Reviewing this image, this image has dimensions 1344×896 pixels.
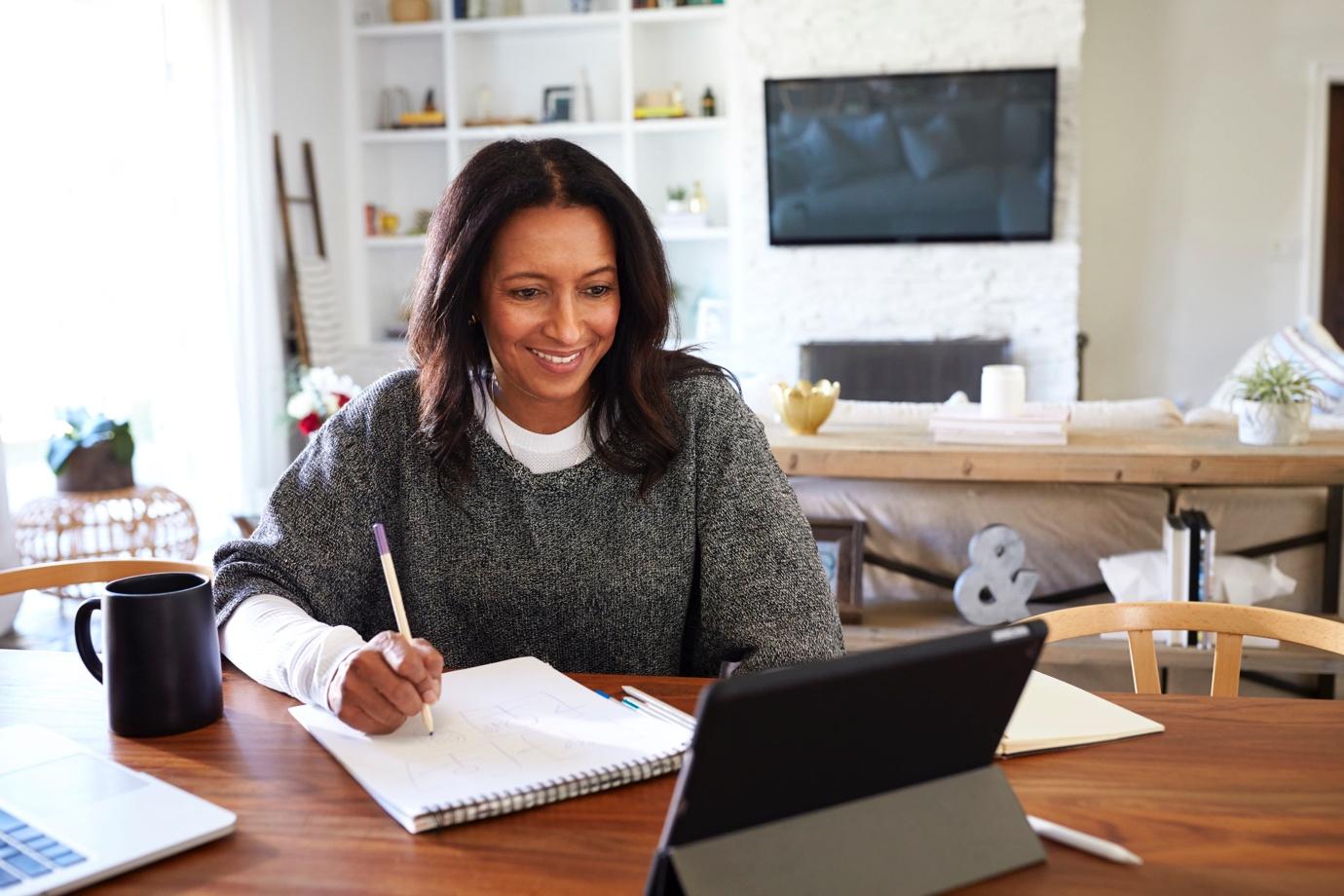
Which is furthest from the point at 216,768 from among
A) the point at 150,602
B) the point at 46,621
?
the point at 46,621

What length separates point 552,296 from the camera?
126cm

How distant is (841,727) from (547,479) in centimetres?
71

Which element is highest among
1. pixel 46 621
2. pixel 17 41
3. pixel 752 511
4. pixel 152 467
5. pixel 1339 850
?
pixel 17 41

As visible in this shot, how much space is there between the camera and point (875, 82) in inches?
212

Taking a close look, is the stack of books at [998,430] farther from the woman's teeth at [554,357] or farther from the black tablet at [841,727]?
the black tablet at [841,727]

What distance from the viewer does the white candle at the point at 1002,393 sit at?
2.74 meters

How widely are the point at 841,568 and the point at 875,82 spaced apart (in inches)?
133

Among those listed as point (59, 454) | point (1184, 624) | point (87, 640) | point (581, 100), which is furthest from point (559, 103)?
point (87, 640)

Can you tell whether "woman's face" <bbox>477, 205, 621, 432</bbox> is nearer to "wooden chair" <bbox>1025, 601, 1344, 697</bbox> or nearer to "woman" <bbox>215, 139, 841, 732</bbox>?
"woman" <bbox>215, 139, 841, 732</bbox>

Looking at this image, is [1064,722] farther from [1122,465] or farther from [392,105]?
[392,105]

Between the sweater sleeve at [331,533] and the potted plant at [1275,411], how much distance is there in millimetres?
1954

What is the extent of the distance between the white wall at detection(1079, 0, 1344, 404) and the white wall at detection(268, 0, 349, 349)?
353cm

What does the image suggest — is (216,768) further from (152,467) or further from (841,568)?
(152,467)

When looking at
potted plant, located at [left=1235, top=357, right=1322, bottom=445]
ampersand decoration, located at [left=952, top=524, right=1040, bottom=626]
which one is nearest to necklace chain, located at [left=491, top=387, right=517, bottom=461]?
ampersand decoration, located at [left=952, top=524, right=1040, bottom=626]
